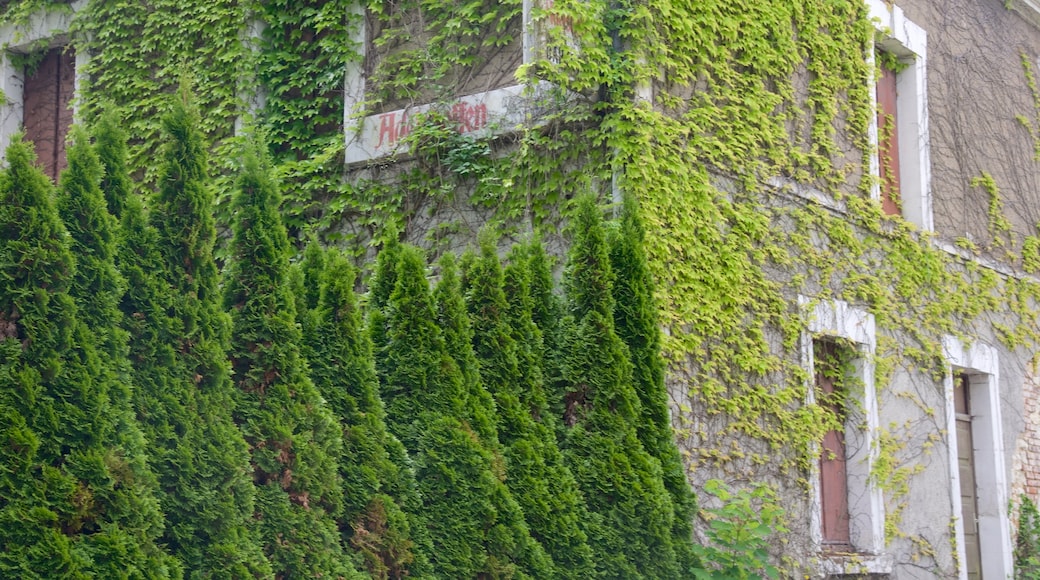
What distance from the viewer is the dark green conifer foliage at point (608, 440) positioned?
6.14m

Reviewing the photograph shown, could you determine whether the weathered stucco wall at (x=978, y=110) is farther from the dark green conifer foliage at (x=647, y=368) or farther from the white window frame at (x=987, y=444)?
the dark green conifer foliage at (x=647, y=368)

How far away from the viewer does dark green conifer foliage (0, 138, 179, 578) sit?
13.2 feet

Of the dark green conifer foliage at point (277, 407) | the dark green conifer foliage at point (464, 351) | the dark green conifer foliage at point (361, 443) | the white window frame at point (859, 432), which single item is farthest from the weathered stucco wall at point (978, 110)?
the dark green conifer foliage at point (277, 407)

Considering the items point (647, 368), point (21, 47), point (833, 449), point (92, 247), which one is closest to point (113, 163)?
point (92, 247)

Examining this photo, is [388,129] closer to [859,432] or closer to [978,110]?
[859,432]

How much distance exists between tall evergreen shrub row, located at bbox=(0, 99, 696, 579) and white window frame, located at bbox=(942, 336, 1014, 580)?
4.60 m

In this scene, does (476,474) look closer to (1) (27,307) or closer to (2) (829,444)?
(1) (27,307)

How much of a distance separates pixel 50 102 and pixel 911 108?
711 cm

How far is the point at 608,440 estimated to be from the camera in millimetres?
6184

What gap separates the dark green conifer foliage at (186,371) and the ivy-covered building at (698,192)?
63cm

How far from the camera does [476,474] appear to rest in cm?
561

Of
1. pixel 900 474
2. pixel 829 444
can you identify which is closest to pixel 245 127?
pixel 829 444

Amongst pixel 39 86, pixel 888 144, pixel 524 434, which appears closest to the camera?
pixel 524 434

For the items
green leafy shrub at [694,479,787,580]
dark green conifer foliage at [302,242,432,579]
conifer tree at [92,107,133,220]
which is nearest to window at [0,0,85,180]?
dark green conifer foliage at [302,242,432,579]
